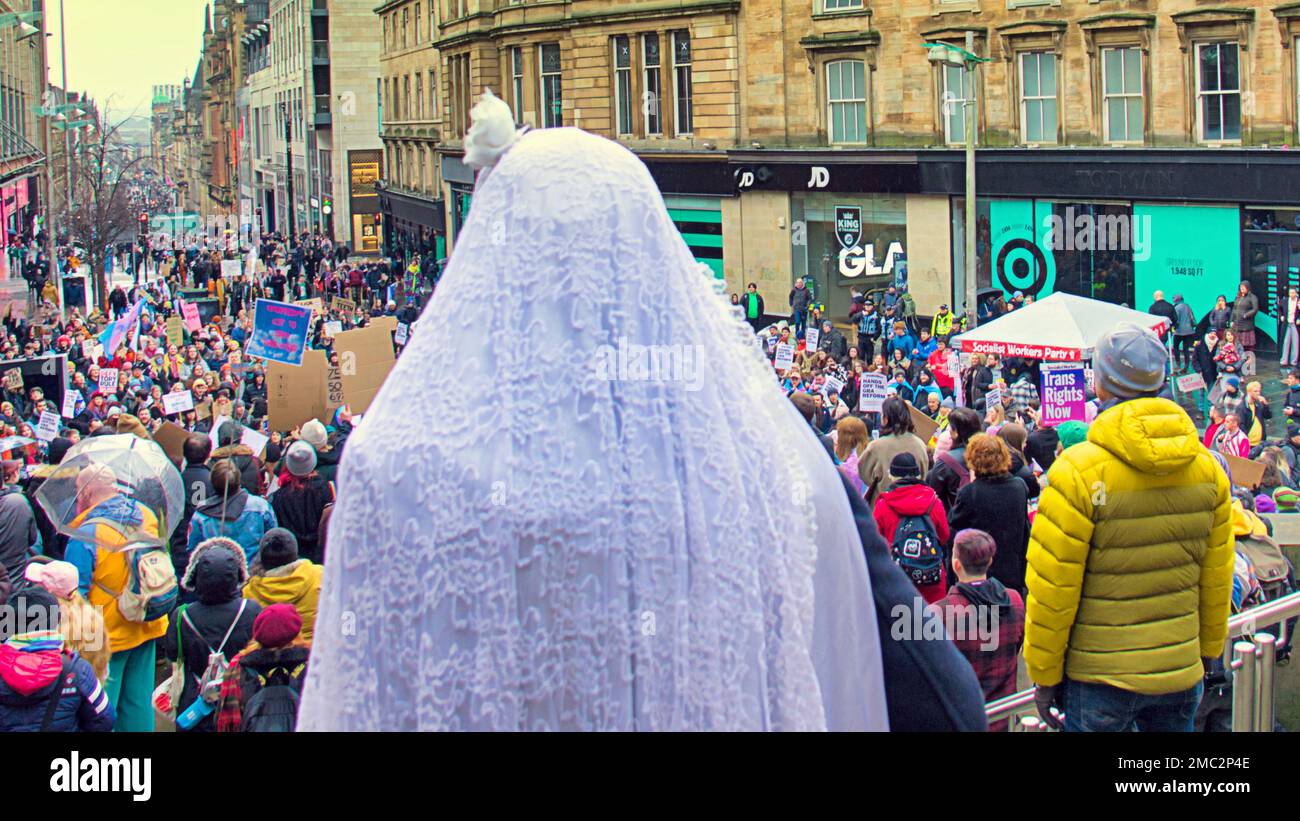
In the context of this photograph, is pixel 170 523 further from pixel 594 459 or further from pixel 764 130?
pixel 764 130

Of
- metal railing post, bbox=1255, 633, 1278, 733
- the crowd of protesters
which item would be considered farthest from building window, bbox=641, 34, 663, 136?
metal railing post, bbox=1255, 633, 1278, 733

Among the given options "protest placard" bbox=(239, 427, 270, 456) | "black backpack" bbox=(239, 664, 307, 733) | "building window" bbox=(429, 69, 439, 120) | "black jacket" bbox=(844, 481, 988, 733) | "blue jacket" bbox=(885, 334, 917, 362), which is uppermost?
"building window" bbox=(429, 69, 439, 120)

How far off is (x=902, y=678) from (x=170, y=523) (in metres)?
6.96

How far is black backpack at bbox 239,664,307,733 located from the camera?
5395 mm

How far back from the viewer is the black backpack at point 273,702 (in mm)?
5395

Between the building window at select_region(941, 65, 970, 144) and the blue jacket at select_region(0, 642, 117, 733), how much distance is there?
90.5 ft

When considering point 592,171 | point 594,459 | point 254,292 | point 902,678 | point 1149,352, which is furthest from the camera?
point 254,292

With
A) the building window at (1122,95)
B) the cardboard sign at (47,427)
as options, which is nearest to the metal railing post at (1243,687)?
the cardboard sign at (47,427)

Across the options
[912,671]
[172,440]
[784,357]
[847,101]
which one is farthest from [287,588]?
[847,101]

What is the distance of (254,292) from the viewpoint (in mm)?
47000

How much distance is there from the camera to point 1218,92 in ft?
85.7

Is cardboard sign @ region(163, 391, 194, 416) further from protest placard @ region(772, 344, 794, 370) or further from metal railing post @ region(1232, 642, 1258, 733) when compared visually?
metal railing post @ region(1232, 642, 1258, 733)

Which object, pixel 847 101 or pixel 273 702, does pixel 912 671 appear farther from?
pixel 847 101
